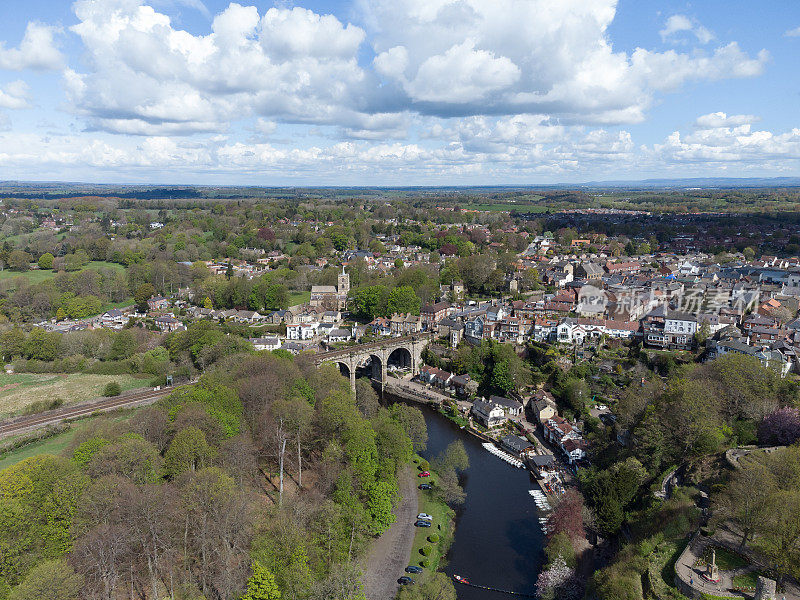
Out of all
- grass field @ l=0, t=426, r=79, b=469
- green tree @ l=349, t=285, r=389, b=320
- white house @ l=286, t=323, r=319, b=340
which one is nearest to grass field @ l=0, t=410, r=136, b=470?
grass field @ l=0, t=426, r=79, b=469

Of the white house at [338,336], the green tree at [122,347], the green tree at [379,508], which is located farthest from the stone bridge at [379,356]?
the green tree at [379,508]

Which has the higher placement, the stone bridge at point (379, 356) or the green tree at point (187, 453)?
the green tree at point (187, 453)

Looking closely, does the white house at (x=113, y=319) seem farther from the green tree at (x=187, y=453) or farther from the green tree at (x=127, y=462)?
the green tree at (x=127, y=462)

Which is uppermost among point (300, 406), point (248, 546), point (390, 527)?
point (300, 406)

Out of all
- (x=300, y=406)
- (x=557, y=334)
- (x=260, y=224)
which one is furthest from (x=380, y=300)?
(x=260, y=224)

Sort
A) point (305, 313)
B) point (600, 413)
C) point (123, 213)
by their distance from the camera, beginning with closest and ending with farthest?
point (600, 413) < point (305, 313) < point (123, 213)

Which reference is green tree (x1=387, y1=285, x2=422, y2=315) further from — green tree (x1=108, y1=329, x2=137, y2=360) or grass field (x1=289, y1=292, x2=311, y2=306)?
green tree (x1=108, y1=329, x2=137, y2=360)

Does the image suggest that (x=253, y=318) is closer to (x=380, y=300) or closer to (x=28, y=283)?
(x=380, y=300)
